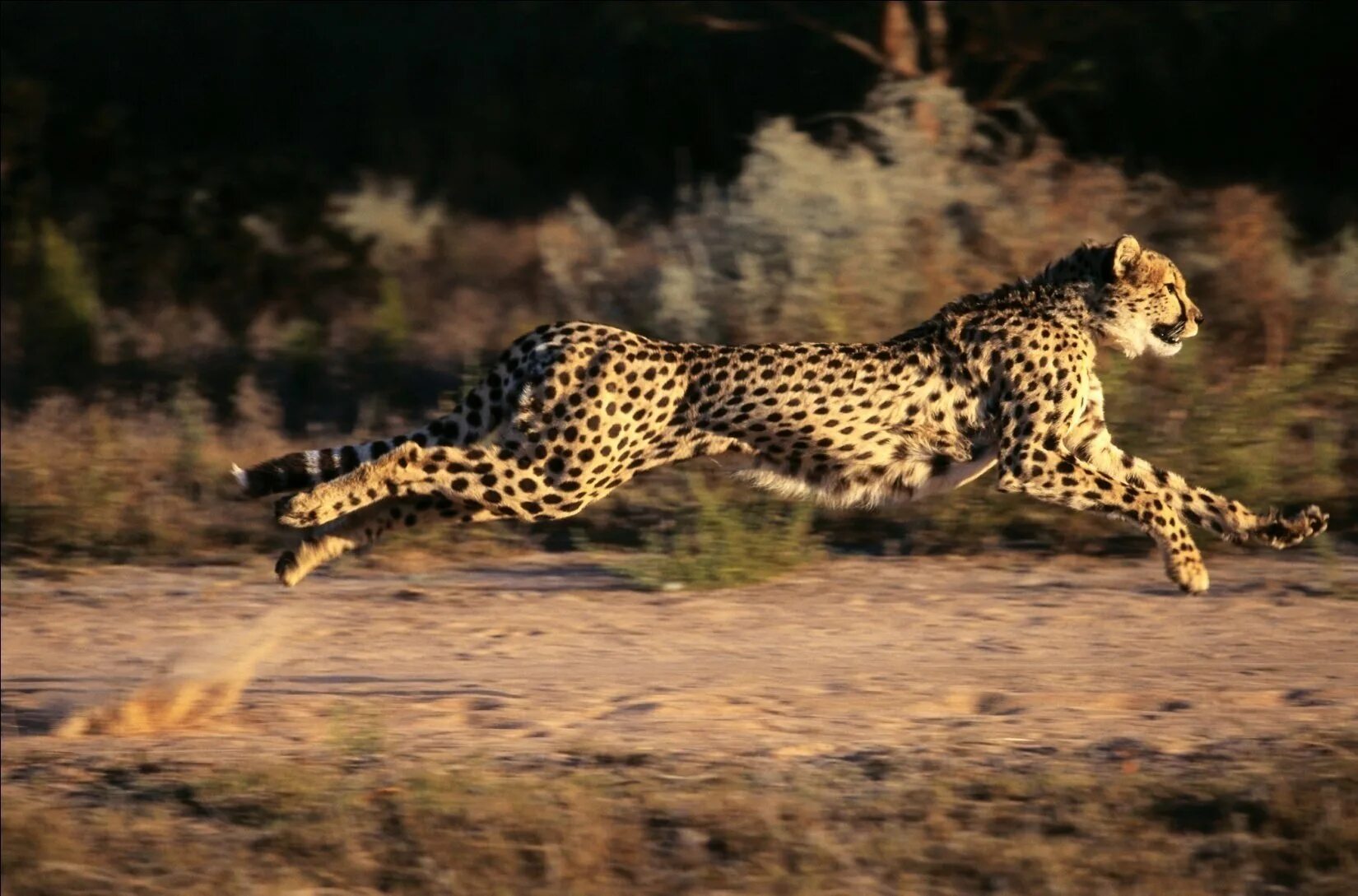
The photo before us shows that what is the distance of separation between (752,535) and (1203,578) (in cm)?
177

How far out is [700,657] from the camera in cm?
706

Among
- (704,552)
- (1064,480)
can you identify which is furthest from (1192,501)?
(704,552)

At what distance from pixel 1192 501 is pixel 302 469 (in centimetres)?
291

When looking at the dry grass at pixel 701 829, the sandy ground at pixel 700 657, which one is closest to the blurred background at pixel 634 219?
the sandy ground at pixel 700 657

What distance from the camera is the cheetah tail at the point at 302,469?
7.12 meters

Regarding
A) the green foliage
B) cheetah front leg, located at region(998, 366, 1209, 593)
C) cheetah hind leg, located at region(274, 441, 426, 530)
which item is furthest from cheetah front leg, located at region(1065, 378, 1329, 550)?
cheetah hind leg, located at region(274, 441, 426, 530)

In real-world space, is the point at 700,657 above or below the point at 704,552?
below

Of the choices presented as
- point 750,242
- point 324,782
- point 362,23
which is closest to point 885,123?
point 750,242

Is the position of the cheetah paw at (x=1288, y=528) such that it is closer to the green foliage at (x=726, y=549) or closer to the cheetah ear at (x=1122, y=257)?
the cheetah ear at (x=1122, y=257)

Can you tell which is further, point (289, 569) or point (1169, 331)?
point (1169, 331)

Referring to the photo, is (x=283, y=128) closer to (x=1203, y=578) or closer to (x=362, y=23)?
(x=362, y=23)

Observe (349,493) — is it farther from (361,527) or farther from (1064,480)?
(1064,480)

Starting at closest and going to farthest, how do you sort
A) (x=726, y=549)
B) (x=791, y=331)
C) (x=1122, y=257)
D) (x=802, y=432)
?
1. (x=802, y=432)
2. (x=1122, y=257)
3. (x=726, y=549)
4. (x=791, y=331)

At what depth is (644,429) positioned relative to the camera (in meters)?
6.90
